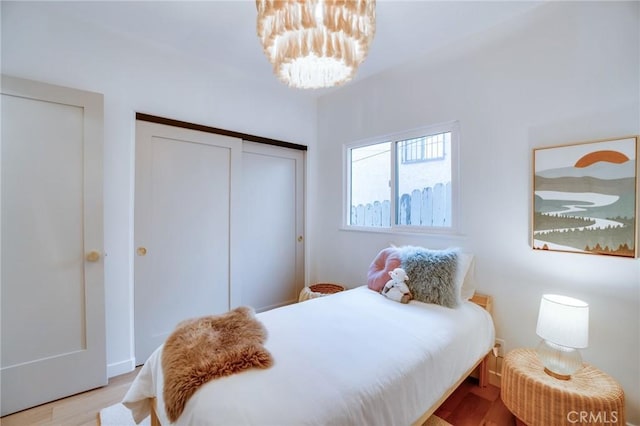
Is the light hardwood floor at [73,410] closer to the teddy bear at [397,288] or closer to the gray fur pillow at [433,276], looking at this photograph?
the teddy bear at [397,288]

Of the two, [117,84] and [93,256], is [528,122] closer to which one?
[117,84]

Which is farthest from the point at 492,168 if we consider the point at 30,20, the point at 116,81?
the point at 30,20

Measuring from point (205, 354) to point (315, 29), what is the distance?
152 centimetres

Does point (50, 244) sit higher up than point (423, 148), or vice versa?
point (423, 148)

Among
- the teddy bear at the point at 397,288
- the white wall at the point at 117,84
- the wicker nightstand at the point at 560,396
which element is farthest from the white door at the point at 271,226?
the wicker nightstand at the point at 560,396

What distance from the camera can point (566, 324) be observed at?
1.42 m

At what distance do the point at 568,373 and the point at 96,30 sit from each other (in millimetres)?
3891

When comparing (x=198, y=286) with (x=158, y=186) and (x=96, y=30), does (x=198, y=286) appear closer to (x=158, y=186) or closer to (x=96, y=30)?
(x=158, y=186)

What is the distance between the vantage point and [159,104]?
2.34m

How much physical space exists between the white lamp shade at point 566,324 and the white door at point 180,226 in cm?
256

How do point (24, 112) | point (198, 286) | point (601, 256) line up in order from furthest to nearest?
point (198, 286) → point (24, 112) → point (601, 256)

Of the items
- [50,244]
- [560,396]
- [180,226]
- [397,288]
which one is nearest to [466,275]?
[397,288]

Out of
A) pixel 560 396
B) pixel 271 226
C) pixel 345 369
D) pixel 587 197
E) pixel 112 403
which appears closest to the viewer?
pixel 345 369

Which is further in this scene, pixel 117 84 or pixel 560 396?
pixel 117 84
